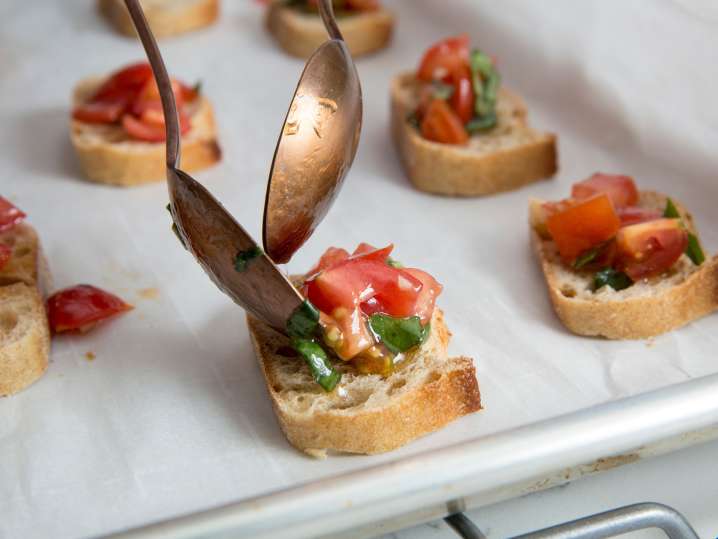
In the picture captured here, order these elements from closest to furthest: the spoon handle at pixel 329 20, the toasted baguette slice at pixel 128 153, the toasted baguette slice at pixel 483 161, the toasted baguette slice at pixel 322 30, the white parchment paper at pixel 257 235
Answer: the white parchment paper at pixel 257 235 < the spoon handle at pixel 329 20 < the toasted baguette slice at pixel 483 161 < the toasted baguette slice at pixel 128 153 < the toasted baguette slice at pixel 322 30

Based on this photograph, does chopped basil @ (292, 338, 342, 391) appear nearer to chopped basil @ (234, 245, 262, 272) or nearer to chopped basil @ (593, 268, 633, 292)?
chopped basil @ (234, 245, 262, 272)

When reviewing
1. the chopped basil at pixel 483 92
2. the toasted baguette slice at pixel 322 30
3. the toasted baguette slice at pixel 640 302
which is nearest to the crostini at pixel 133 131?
the toasted baguette slice at pixel 322 30

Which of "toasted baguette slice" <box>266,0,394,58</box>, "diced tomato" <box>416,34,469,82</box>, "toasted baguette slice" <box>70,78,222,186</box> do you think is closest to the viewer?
"toasted baguette slice" <box>70,78,222,186</box>

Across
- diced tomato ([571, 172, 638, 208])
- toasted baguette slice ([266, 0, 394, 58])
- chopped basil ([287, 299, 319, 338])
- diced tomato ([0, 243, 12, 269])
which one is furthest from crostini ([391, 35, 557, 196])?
diced tomato ([0, 243, 12, 269])

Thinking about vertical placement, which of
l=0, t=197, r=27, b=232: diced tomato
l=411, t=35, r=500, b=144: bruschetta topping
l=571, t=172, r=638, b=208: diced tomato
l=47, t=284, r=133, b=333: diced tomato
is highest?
l=571, t=172, r=638, b=208: diced tomato

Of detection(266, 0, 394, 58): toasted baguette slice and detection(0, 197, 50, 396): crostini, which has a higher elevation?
detection(0, 197, 50, 396): crostini

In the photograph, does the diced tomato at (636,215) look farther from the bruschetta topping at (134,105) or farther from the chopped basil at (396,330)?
the bruschetta topping at (134,105)

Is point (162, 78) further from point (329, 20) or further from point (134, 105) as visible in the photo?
point (134, 105)

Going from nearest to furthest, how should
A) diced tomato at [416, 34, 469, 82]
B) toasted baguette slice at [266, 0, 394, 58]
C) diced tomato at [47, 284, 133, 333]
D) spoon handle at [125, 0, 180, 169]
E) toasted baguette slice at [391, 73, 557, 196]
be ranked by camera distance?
1. spoon handle at [125, 0, 180, 169]
2. diced tomato at [47, 284, 133, 333]
3. toasted baguette slice at [391, 73, 557, 196]
4. diced tomato at [416, 34, 469, 82]
5. toasted baguette slice at [266, 0, 394, 58]
